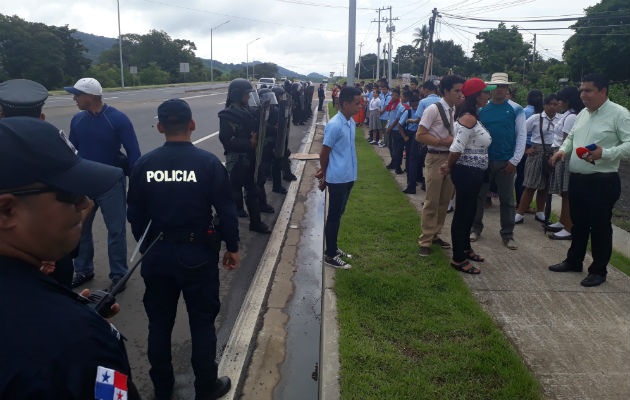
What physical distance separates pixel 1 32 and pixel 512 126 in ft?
159

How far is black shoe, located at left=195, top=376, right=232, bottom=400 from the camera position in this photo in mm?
3035

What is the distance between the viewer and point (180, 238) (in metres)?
2.81

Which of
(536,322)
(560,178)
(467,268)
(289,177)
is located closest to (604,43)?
(289,177)

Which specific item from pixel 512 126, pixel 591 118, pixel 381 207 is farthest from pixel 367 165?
pixel 591 118

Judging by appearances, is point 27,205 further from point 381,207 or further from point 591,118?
point 381,207

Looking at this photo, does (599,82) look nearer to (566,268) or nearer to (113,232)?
(566,268)

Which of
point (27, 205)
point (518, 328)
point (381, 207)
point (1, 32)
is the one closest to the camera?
point (27, 205)

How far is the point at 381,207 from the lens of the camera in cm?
752

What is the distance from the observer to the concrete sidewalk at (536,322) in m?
3.20

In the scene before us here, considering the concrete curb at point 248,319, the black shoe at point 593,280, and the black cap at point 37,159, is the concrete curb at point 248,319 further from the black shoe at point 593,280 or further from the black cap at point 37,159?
the black shoe at point 593,280

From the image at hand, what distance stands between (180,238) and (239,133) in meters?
3.14

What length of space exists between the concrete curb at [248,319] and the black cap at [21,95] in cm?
222

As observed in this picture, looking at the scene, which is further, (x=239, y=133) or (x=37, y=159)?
(x=239, y=133)

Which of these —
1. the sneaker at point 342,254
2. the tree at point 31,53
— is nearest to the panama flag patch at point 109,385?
the sneaker at point 342,254
